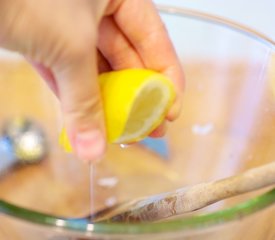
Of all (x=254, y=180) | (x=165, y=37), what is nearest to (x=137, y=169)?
(x=165, y=37)

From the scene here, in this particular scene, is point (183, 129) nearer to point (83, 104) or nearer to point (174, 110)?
point (174, 110)

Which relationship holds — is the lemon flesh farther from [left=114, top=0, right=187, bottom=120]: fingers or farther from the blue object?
the blue object

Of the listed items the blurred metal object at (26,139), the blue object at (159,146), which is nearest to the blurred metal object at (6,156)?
the blurred metal object at (26,139)

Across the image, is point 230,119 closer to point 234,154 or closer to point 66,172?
point 234,154

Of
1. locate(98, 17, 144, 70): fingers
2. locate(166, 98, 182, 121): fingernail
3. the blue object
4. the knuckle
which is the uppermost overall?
the knuckle

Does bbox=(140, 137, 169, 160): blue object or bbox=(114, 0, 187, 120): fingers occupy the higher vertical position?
bbox=(114, 0, 187, 120): fingers

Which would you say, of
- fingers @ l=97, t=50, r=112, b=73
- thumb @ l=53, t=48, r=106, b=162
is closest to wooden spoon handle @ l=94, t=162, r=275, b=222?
thumb @ l=53, t=48, r=106, b=162

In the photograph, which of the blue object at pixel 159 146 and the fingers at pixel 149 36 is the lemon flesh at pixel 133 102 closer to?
the fingers at pixel 149 36

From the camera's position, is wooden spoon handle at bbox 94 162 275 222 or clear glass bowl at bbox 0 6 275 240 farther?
clear glass bowl at bbox 0 6 275 240
